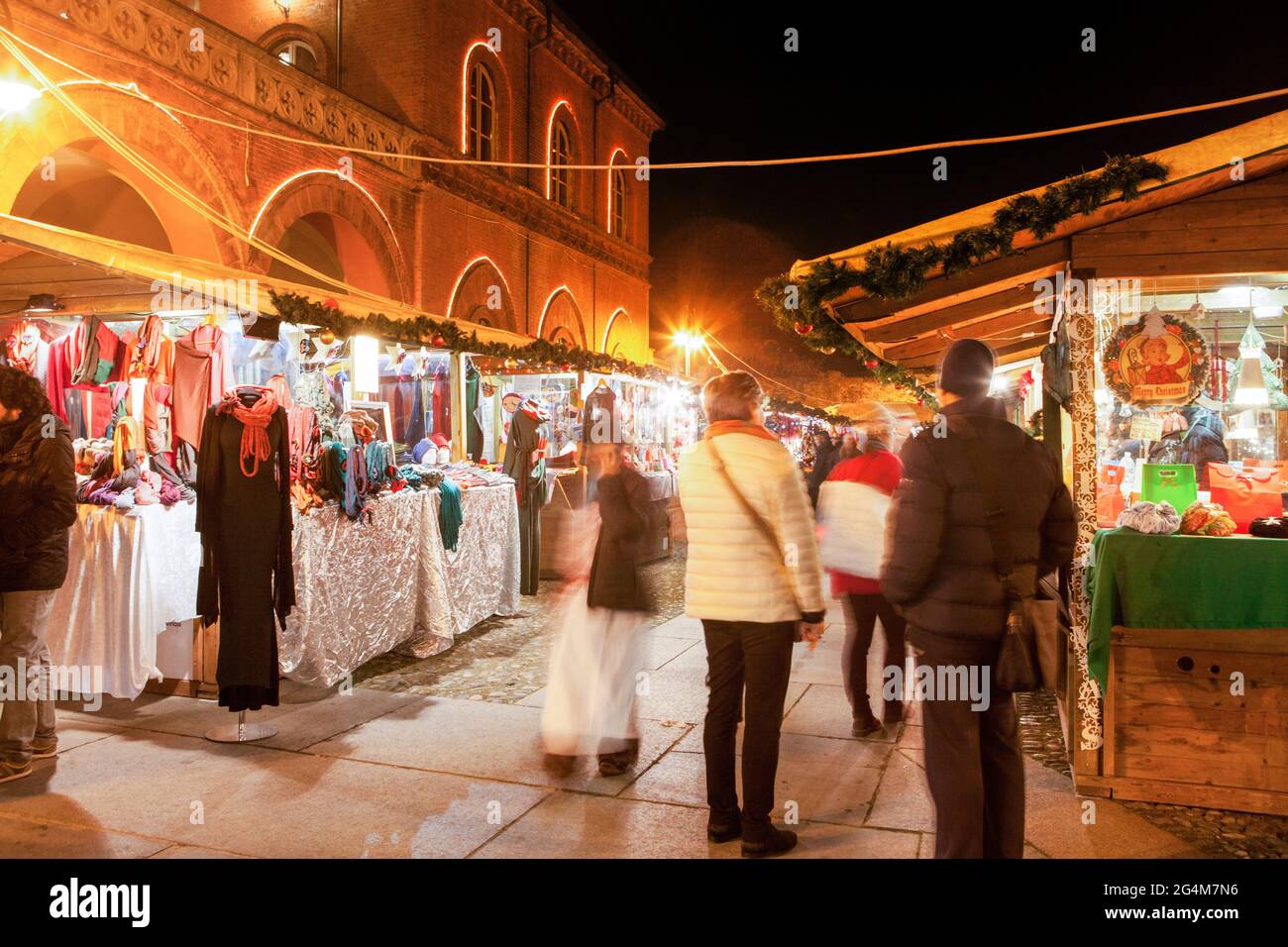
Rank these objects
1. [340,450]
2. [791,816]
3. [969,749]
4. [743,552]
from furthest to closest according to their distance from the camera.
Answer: [340,450] → [791,816] → [743,552] → [969,749]

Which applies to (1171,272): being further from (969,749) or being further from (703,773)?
(703,773)

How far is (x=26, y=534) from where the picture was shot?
4.37 meters

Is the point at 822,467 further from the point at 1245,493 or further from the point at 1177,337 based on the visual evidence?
the point at 1245,493

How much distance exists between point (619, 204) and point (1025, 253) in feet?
79.4

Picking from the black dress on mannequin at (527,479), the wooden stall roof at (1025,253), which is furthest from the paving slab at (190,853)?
the black dress on mannequin at (527,479)

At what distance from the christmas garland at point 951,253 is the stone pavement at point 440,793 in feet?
8.78

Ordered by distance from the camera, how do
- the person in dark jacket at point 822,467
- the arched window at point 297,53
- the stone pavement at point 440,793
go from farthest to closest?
1. the arched window at point 297,53
2. the person in dark jacket at point 822,467
3. the stone pavement at point 440,793

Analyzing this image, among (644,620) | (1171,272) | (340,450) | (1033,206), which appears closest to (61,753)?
(340,450)

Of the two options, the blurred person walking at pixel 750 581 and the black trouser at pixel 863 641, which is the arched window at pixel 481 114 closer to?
the black trouser at pixel 863 641

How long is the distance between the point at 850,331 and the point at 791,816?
376 cm

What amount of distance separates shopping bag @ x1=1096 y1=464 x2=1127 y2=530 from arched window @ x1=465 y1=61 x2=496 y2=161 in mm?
16221

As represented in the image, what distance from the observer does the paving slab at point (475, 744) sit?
450 cm

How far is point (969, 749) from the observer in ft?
9.29

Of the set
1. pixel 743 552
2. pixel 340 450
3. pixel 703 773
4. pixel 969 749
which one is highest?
pixel 340 450
